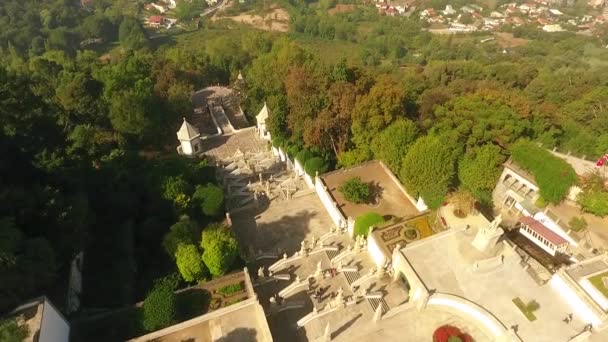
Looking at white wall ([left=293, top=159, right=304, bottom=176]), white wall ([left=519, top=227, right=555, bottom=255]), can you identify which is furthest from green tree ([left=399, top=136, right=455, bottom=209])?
white wall ([left=293, top=159, right=304, bottom=176])

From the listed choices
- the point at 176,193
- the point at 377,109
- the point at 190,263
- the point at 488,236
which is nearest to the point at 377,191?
the point at 377,109

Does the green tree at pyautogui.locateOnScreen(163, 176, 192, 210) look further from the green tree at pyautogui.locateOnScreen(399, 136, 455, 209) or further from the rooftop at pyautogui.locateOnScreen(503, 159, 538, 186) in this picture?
the rooftop at pyautogui.locateOnScreen(503, 159, 538, 186)

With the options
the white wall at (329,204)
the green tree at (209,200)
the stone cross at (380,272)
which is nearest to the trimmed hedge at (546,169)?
the stone cross at (380,272)

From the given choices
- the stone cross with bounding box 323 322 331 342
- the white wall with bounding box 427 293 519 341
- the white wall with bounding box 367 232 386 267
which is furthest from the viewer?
the white wall with bounding box 367 232 386 267

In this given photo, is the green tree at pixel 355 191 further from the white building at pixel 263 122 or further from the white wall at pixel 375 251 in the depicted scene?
the white building at pixel 263 122

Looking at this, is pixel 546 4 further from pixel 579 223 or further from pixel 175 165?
pixel 175 165

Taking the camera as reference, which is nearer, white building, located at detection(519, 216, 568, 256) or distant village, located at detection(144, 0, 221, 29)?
white building, located at detection(519, 216, 568, 256)

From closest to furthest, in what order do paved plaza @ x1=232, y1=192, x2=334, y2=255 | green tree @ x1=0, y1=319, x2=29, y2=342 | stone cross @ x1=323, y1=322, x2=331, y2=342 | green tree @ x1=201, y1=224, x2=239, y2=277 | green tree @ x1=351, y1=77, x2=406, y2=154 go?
green tree @ x1=0, y1=319, x2=29, y2=342 → stone cross @ x1=323, y1=322, x2=331, y2=342 → green tree @ x1=201, y1=224, x2=239, y2=277 → paved plaza @ x1=232, y1=192, x2=334, y2=255 → green tree @ x1=351, y1=77, x2=406, y2=154
